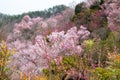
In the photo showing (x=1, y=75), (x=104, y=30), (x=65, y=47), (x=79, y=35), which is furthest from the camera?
(x=79, y=35)

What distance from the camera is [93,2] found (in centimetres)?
3206

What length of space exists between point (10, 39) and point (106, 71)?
106 ft

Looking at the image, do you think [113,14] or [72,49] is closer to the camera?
[72,49]

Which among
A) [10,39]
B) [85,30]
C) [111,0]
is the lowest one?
[10,39]

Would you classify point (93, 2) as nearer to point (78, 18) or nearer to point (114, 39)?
point (78, 18)

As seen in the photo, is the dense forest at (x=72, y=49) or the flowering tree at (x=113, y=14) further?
the flowering tree at (x=113, y=14)

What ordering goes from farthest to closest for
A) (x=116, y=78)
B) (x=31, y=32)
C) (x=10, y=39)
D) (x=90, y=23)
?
(x=31, y=32) → (x=10, y=39) → (x=90, y=23) → (x=116, y=78)

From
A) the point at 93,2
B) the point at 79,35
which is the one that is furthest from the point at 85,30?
the point at 93,2

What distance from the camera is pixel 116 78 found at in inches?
321

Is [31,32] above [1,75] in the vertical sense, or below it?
below

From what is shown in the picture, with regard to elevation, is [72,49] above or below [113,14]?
below

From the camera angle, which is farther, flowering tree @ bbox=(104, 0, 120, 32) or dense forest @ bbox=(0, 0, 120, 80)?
flowering tree @ bbox=(104, 0, 120, 32)

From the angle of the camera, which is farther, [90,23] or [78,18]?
[78,18]

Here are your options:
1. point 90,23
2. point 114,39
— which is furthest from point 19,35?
point 114,39
